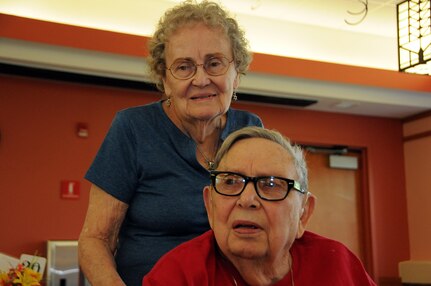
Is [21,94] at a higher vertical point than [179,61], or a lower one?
higher

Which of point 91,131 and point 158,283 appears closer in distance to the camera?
point 158,283

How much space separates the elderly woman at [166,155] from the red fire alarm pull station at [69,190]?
138 inches

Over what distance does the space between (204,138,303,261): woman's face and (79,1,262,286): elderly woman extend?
0.93 feet

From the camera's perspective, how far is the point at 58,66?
450 centimetres

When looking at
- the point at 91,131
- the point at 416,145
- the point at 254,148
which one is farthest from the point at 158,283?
the point at 416,145

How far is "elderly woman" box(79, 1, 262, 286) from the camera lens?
5.05 ft

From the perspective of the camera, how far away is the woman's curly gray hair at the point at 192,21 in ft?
5.37

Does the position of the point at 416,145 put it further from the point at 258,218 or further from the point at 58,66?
the point at 258,218

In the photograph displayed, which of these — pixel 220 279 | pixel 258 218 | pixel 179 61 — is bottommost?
pixel 220 279

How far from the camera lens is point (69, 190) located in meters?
4.99

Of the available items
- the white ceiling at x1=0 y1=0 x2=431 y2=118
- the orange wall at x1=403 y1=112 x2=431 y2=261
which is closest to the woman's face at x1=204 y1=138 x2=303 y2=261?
the white ceiling at x1=0 y1=0 x2=431 y2=118

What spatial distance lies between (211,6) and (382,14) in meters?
4.10

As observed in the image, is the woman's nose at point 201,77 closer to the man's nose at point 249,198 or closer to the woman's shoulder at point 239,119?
the woman's shoulder at point 239,119

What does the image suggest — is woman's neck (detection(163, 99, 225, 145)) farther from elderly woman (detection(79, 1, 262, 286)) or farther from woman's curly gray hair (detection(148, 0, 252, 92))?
woman's curly gray hair (detection(148, 0, 252, 92))
